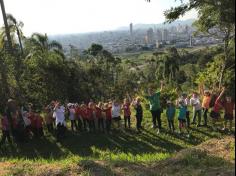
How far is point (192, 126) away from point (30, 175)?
30.2ft

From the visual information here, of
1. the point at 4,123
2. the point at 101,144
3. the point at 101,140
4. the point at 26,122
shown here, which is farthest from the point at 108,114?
the point at 4,123

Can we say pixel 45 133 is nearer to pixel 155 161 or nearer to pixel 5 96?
pixel 5 96

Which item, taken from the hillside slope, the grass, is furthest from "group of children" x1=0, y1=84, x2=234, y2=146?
the hillside slope

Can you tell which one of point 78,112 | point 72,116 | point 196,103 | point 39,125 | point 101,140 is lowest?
point 101,140

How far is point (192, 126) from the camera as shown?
1811cm

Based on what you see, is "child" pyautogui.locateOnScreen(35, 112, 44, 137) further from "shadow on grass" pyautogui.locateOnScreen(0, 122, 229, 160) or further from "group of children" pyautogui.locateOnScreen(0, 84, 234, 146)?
"shadow on grass" pyautogui.locateOnScreen(0, 122, 229, 160)

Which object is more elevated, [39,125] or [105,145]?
[39,125]

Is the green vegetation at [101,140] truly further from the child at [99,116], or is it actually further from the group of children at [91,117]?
the child at [99,116]

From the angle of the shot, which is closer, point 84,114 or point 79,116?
point 84,114

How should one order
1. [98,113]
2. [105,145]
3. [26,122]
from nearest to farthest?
[105,145] → [26,122] → [98,113]

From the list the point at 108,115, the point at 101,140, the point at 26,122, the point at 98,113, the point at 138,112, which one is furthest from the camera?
the point at 98,113

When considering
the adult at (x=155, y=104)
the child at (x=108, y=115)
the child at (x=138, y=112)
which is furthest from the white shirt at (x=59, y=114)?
the adult at (x=155, y=104)

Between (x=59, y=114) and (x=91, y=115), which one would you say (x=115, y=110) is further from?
(x=59, y=114)

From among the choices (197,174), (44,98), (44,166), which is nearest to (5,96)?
(44,98)
